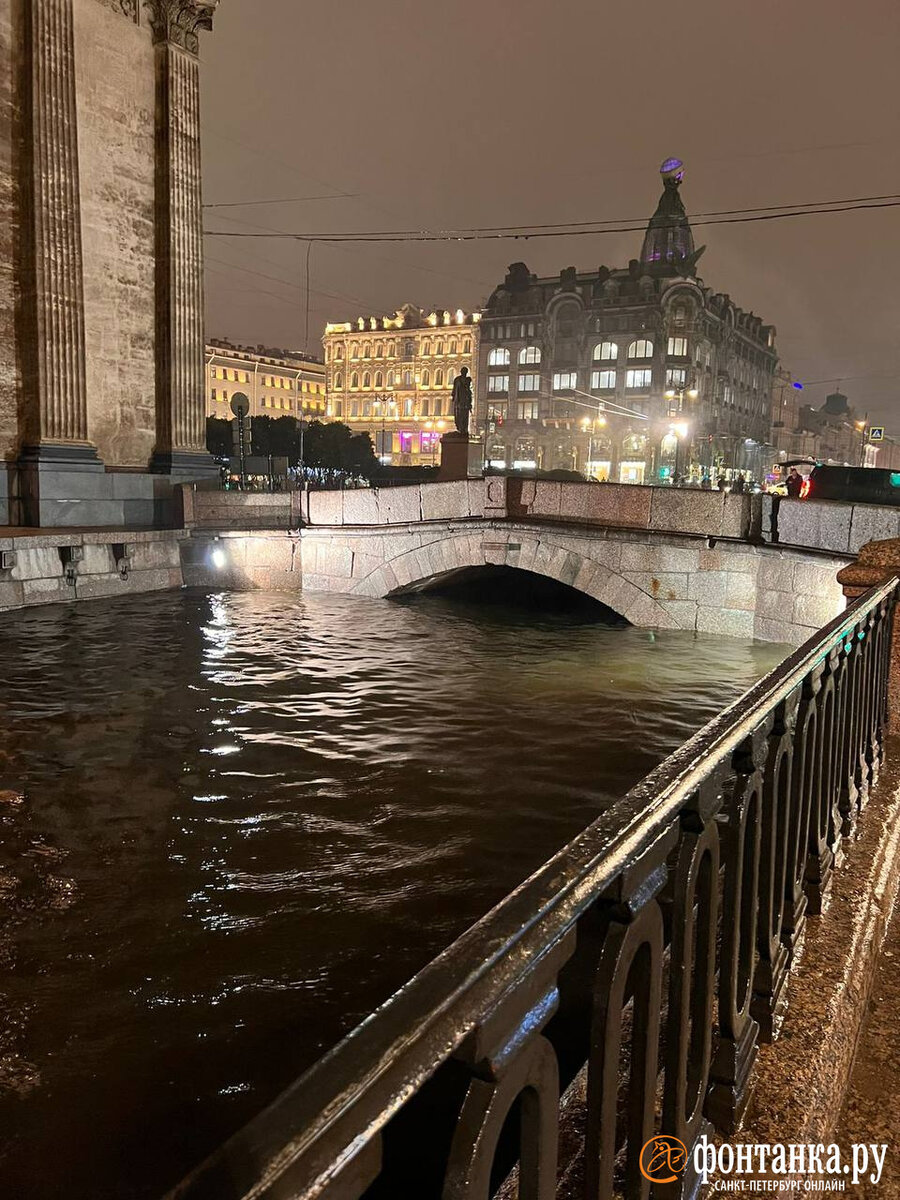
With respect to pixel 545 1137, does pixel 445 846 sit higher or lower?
lower

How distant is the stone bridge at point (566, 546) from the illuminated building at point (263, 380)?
70192 mm

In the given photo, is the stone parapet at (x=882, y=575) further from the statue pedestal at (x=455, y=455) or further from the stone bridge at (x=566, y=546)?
the statue pedestal at (x=455, y=455)

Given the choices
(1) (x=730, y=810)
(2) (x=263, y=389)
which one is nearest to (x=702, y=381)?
(2) (x=263, y=389)

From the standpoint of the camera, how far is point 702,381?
256 ft

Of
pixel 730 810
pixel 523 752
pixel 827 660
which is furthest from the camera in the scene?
pixel 523 752

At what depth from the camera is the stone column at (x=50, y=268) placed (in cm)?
1609

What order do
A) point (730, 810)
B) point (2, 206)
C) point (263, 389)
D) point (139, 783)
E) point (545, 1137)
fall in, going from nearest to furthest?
point (545, 1137) → point (730, 810) → point (139, 783) → point (2, 206) → point (263, 389)

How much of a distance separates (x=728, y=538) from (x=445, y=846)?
778cm

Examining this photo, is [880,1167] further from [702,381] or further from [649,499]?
[702,381]

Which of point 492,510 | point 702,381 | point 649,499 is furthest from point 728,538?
point 702,381

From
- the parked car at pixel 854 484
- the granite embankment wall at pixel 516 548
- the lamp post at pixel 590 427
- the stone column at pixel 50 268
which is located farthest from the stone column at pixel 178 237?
the lamp post at pixel 590 427

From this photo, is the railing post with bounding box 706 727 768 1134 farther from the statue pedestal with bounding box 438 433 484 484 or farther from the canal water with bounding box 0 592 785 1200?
the statue pedestal with bounding box 438 433 484 484

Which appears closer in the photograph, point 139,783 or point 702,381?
point 139,783

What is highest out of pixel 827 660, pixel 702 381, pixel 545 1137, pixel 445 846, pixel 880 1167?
pixel 702 381
